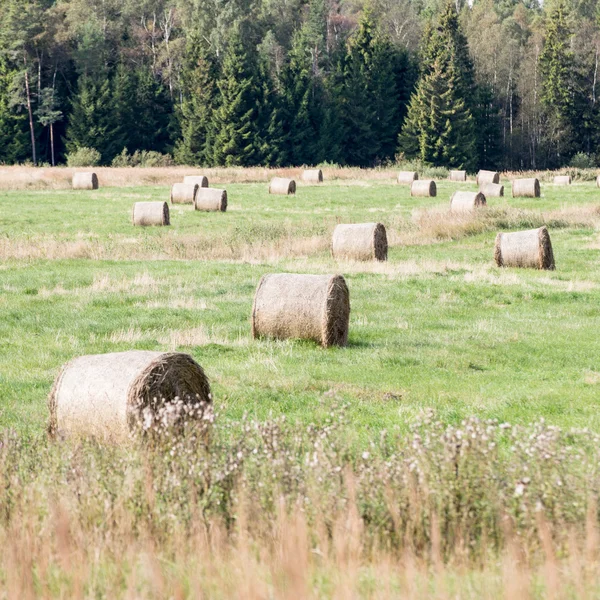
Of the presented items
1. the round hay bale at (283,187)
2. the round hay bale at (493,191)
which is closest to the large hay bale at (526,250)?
the round hay bale at (493,191)

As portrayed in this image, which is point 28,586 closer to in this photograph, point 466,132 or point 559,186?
point 559,186

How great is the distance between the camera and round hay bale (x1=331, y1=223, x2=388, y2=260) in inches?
961

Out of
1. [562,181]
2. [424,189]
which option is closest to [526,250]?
[424,189]

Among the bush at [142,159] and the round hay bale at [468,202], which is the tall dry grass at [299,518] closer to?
the round hay bale at [468,202]

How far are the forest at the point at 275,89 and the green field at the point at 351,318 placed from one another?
5309 cm

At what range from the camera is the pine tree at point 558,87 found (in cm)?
9431

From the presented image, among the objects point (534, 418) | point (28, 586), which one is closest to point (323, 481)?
point (28, 586)

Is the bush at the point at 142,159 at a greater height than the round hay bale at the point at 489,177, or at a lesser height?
greater

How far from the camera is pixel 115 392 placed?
9141 mm

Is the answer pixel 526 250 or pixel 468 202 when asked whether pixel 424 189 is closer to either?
pixel 468 202

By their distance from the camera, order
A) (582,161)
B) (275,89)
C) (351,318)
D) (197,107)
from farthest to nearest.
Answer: (275,89), (582,161), (197,107), (351,318)

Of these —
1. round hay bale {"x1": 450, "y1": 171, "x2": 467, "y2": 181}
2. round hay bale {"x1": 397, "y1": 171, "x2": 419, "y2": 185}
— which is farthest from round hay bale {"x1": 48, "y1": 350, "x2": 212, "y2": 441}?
round hay bale {"x1": 450, "y1": 171, "x2": 467, "y2": 181}

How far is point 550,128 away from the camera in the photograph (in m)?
96.1

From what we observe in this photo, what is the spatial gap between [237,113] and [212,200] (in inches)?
1902
